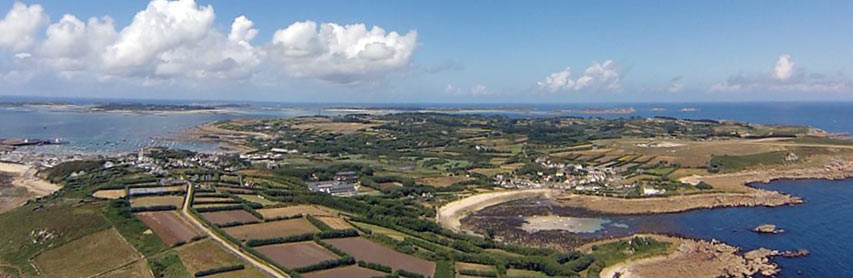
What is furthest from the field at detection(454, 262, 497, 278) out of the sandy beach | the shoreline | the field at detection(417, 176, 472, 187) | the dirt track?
the sandy beach

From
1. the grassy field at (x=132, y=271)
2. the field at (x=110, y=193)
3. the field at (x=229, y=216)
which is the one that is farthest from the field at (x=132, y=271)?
the field at (x=110, y=193)

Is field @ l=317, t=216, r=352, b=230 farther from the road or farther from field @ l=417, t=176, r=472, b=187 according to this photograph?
field @ l=417, t=176, r=472, b=187

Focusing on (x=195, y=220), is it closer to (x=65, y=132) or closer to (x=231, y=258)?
(x=231, y=258)

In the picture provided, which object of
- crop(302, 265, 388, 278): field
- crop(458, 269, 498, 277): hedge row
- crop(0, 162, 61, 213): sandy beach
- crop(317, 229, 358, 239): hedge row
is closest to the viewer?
crop(302, 265, 388, 278): field

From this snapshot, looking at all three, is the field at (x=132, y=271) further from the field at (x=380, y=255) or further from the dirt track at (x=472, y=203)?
the dirt track at (x=472, y=203)

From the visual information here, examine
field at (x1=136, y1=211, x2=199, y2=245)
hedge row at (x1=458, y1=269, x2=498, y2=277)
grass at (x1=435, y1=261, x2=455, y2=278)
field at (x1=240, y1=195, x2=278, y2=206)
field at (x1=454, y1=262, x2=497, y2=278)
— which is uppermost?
field at (x1=136, y1=211, x2=199, y2=245)

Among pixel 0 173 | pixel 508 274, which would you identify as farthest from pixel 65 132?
pixel 508 274

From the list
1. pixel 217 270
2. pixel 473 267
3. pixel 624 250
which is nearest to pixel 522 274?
pixel 473 267
